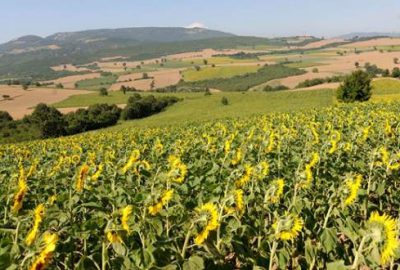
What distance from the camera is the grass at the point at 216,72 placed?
18005 cm

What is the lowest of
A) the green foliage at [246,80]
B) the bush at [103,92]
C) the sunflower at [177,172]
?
the green foliage at [246,80]

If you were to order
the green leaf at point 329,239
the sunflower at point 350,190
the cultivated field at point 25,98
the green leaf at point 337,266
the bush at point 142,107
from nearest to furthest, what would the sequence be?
the green leaf at point 337,266, the green leaf at point 329,239, the sunflower at point 350,190, the bush at point 142,107, the cultivated field at point 25,98

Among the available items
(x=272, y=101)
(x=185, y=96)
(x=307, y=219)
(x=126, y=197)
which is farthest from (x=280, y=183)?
(x=185, y=96)

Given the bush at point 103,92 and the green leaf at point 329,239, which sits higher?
the green leaf at point 329,239

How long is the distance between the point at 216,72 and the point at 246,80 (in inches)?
949

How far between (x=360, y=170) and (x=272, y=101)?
7338 cm

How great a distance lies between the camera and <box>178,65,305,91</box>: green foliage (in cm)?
15512

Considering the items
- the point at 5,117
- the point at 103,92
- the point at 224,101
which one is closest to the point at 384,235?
the point at 224,101

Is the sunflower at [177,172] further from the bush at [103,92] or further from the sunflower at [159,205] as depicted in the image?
the bush at [103,92]

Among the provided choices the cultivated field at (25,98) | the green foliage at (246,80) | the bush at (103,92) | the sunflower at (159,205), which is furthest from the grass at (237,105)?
the sunflower at (159,205)

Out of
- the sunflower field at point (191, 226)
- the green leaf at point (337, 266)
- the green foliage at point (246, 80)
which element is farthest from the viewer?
the green foliage at point (246, 80)

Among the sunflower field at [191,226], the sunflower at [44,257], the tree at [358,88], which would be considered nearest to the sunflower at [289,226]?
the sunflower field at [191,226]

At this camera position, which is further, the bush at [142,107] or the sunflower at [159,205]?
the bush at [142,107]

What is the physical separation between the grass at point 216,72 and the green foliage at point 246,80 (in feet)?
18.6
